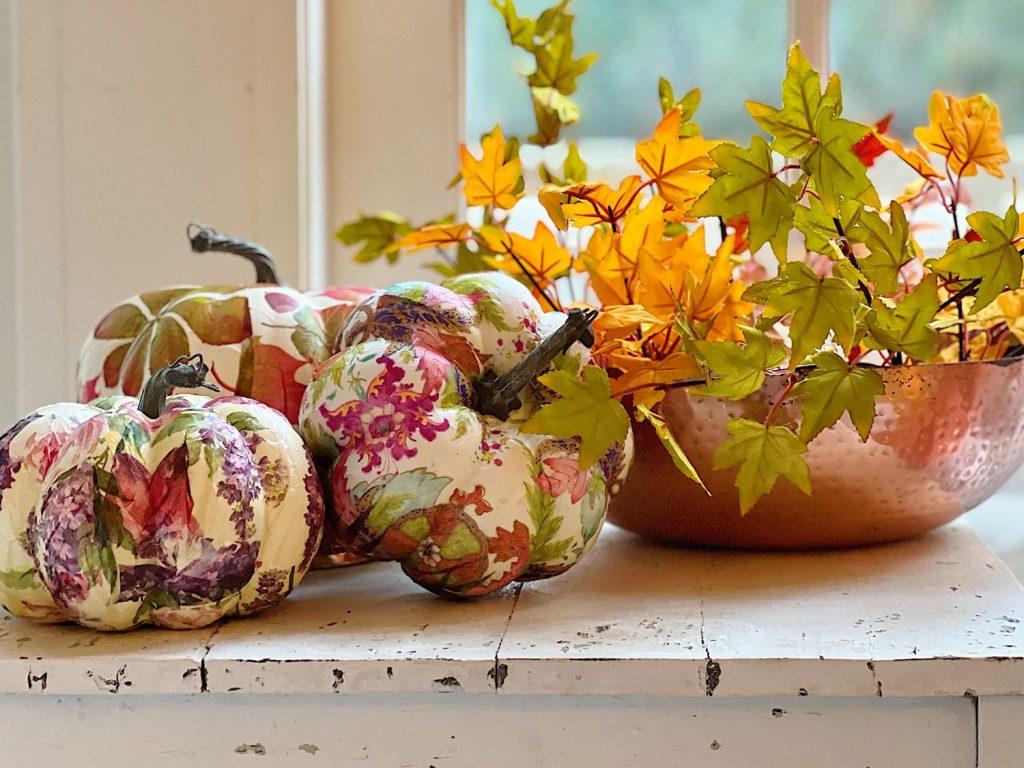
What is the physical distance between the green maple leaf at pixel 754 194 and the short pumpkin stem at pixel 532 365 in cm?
9

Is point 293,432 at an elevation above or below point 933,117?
below

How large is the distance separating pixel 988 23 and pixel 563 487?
642 millimetres

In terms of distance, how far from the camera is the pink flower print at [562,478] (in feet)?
1.89

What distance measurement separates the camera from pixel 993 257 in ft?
1.70

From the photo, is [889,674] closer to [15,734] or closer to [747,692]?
[747,692]

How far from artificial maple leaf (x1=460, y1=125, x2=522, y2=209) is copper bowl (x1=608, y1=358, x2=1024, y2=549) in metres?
0.17

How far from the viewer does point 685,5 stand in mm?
974

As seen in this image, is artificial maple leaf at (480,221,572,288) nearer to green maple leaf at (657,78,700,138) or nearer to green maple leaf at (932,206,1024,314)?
green maple leaf at (657,78,700,138)

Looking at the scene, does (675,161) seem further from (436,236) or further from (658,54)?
(658,54)

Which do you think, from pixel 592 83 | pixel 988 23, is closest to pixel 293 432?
pixel 592 83

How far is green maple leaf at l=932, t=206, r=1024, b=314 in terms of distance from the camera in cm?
52

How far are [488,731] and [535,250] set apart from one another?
1.00ft

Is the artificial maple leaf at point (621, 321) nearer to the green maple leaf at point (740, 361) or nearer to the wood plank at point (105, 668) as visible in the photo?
the green maple leaf at point (740, 361)

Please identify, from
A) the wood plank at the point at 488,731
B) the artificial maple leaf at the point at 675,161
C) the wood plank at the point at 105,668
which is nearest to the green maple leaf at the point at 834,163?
the artificial maple leaf at the point at 675,161
